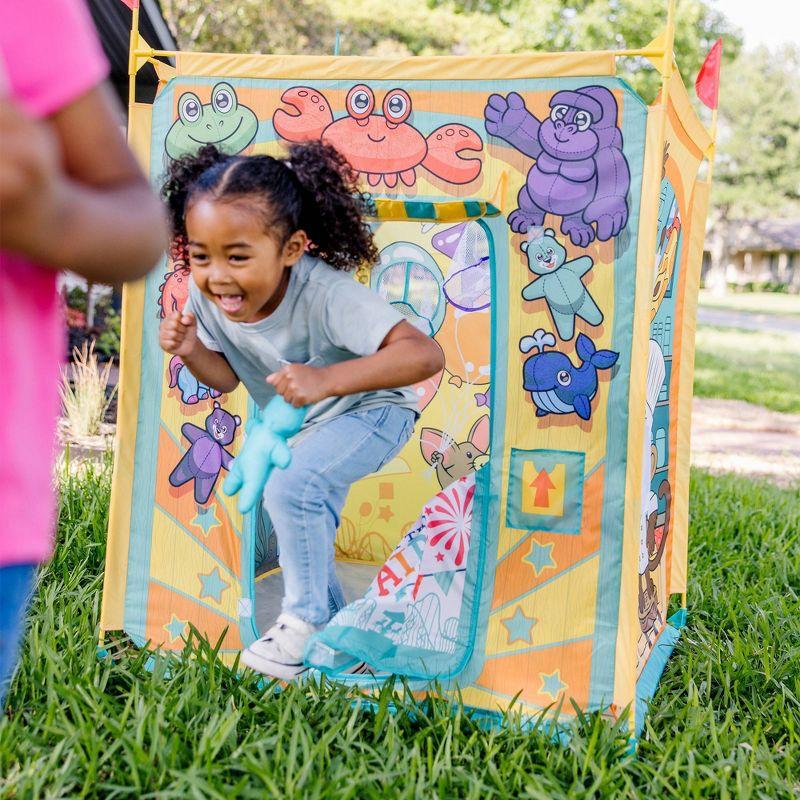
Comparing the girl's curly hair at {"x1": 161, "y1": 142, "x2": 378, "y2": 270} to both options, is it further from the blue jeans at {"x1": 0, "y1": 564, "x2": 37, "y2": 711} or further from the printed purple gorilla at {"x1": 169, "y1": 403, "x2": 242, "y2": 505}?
the blue jeans at {"x1": 0, "y1": 564, "x2": 37, "y2": 711}

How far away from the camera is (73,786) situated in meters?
2.03

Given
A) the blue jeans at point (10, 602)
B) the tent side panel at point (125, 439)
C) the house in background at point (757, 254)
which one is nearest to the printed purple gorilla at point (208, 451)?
the tent side panel at point (125, 439)

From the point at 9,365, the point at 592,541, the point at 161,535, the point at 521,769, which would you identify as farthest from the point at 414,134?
the point at 9,365

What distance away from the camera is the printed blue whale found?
2373 millimetres

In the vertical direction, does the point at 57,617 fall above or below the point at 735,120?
below

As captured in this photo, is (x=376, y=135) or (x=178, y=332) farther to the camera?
(x=376, y=135)

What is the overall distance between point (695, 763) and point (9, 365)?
1907mm

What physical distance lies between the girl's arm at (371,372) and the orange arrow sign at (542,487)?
1.84 feet

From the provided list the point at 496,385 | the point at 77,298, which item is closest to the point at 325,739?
the point at 496,385

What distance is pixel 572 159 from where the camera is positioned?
7.61 feet

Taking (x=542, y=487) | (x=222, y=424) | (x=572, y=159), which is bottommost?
(x=542, y=487)

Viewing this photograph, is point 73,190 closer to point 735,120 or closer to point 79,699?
point 79,699

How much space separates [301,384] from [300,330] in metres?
0.25

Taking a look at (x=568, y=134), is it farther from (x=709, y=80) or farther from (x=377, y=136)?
(x=709, y=80)
